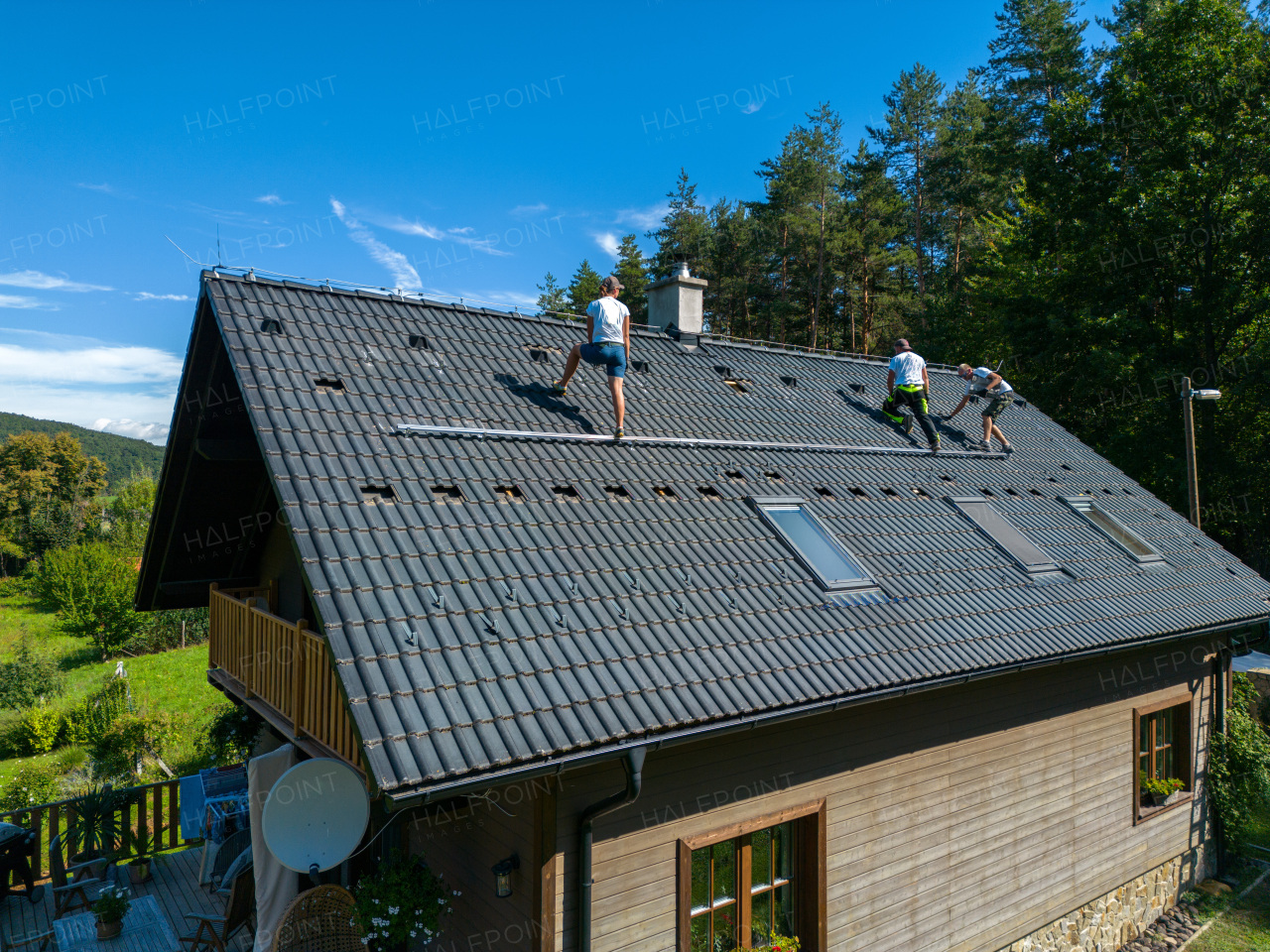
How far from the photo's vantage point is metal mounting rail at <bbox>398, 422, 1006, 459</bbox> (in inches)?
245

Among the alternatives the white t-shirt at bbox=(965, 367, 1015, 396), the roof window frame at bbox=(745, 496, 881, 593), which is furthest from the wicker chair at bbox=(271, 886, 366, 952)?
the white t-shirt at bbox=(965, 367, 1015, 396)

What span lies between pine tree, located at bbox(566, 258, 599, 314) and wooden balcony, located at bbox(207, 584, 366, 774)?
33.3 meters

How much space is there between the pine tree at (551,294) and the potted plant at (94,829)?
39.1 metres

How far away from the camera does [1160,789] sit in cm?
864

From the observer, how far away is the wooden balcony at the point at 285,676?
511 centimetres

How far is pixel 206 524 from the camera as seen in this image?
8.73m

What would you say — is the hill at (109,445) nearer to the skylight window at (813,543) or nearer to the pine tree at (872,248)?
the pine tree at (872,248)

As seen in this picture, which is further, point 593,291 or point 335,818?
point 593,291

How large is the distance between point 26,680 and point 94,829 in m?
22.3

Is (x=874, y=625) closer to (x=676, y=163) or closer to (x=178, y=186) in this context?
(x=178, y=186)

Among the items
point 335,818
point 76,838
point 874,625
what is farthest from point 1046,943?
point 76,838

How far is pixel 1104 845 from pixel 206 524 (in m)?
10.3

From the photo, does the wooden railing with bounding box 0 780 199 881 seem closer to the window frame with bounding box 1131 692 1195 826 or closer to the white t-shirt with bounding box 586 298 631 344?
the white t-shirt with bounding box 586 298 631 344

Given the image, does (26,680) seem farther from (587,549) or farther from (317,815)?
(587,549)
